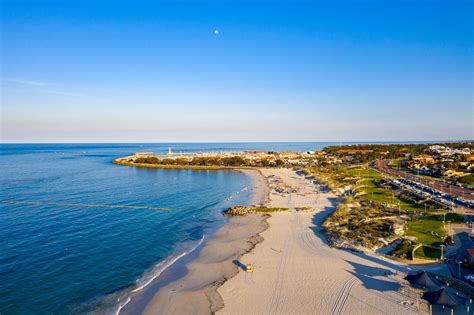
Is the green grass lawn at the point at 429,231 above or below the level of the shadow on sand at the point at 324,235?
above

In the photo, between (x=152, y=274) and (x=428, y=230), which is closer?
(x=152, y=274)

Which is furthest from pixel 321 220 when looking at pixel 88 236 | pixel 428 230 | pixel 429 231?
pixel 88 236

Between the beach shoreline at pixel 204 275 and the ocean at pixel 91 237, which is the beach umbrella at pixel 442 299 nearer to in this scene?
the beach shoreline at pixel 204 275

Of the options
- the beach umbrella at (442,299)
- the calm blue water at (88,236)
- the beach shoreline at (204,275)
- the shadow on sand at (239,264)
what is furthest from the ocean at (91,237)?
the beach umbrella at (442,299)

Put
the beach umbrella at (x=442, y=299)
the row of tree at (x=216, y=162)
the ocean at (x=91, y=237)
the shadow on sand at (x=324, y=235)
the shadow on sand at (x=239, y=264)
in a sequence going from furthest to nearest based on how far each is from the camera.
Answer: the row of tree at (x=216, y=162), the shadow on sand at (x=239, y=264), the shadow on sand at (x=324, y=235), the ocean at (x=91, y=237), the beach umbrella at (x=442, y=299)

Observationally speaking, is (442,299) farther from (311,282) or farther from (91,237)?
(91,237)

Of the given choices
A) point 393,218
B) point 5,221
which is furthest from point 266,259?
point 5,221

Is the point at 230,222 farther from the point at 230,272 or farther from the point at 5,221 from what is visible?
the point at 5,221

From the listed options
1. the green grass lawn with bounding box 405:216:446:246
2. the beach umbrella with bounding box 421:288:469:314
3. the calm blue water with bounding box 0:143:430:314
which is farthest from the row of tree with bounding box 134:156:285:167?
the beach umbrella with bounding box 421:288:469:314
